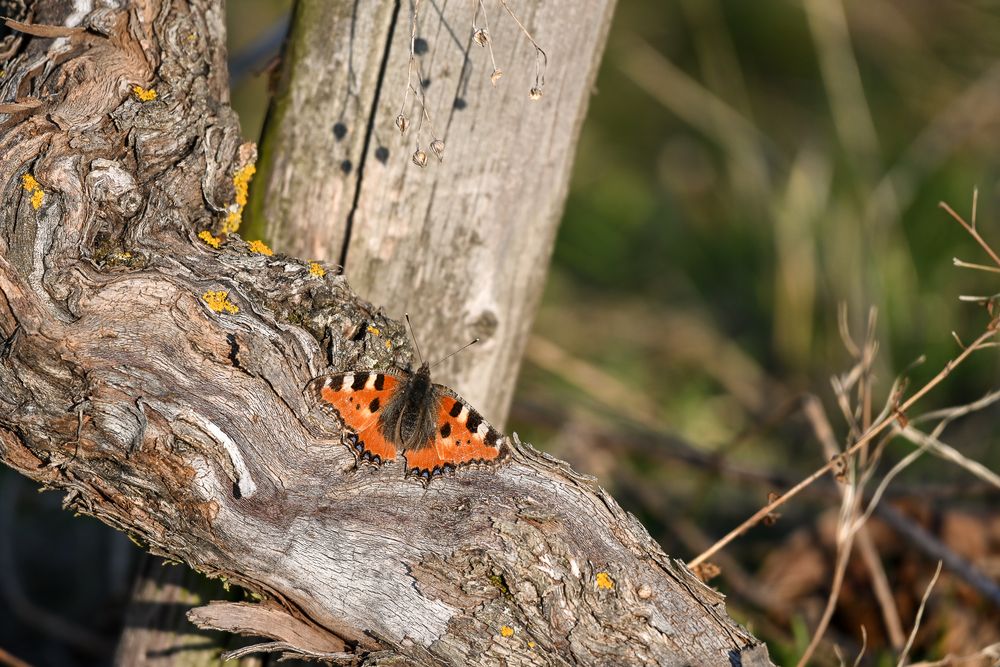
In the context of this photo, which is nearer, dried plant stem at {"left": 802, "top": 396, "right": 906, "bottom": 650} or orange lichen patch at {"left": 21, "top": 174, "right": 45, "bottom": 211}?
orange lichen patch at {"left": 21, "top": 174, "right": 45, "bottom": 211}

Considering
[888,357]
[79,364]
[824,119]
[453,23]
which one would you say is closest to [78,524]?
[79,364]

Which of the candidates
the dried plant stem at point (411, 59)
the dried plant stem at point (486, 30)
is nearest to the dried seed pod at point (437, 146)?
the dried plant stem at point (411, 59)

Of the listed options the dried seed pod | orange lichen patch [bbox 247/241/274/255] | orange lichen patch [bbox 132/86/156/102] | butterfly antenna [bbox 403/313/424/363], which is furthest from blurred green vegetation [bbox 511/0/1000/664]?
orange lichen patch [bbox 132/86/156/102]

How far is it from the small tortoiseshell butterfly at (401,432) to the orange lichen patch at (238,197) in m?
0.47

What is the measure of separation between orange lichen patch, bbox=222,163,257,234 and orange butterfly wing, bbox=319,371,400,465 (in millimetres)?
470

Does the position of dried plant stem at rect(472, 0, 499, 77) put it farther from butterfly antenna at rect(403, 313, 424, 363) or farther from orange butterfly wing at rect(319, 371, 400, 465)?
orange butterfly wing at rect(319, 371, 400, 465)

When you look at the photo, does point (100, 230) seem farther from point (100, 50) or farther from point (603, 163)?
point (603, 163)

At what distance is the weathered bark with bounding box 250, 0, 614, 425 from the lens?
192 centimetres

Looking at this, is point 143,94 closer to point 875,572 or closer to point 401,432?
point 401,432

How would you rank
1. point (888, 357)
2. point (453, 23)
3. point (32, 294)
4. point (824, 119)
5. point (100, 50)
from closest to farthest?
point (32, 294) < point (100, 50) < point (453, 23) < point (888, 357) < point (824, 119)

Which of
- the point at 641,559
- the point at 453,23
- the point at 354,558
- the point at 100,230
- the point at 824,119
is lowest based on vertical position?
the point at 354,558

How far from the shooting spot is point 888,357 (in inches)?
167

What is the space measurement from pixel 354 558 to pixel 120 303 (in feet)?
2.24

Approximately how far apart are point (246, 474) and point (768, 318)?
13.5ft
